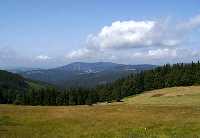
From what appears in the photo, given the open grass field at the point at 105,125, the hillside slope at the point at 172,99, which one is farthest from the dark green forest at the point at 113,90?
the open grass field at the point at 105,125

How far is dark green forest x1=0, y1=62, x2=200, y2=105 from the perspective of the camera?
532 ft

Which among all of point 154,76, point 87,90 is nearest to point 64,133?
point 87,90

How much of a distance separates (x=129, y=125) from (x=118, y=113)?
12.5 m

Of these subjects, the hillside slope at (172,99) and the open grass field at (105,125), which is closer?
the open grass field at (105,125)

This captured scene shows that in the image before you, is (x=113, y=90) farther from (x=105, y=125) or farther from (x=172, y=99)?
(x=105, y=125)

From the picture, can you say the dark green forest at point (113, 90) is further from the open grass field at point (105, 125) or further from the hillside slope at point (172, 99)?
the open grass field at point (105, 125)

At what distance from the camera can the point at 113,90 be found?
189375mm

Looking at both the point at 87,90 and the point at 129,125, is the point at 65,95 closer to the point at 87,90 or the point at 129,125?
the point at 87,90

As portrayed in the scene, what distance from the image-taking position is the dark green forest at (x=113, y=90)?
A: 532ft

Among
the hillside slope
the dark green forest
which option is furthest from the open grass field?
the dark green forest

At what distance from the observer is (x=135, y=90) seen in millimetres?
182625

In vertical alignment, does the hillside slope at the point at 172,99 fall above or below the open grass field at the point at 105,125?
below

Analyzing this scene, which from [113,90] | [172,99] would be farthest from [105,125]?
[113,90]

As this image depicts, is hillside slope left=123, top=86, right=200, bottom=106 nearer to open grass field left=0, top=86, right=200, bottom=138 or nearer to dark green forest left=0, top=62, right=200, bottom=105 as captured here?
open grass field left=0, top=86, right=200, bottom=138
